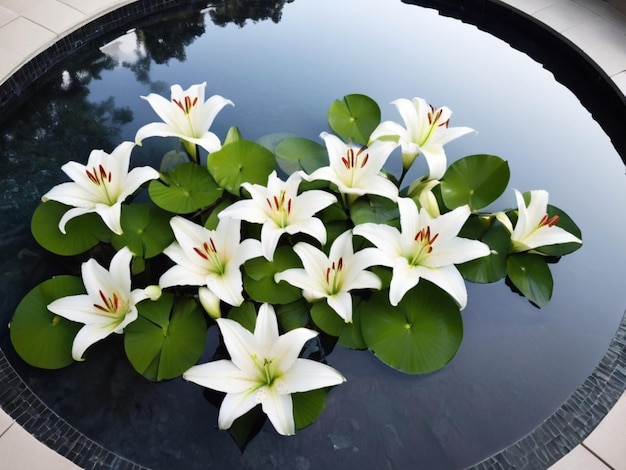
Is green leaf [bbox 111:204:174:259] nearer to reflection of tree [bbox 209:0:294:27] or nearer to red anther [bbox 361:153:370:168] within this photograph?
red anther [bbox 361:153:370:168]

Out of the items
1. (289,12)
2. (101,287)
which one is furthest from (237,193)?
(289,12)

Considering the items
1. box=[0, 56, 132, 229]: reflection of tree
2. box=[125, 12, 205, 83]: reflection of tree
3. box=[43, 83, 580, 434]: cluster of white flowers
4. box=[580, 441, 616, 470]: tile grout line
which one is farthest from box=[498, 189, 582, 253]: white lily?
box=[125, 12, 205, 83]: reflection of tree

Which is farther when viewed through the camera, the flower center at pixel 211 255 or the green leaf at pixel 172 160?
the green leaf at pixel 172 160

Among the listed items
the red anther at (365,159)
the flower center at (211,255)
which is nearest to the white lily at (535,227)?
the red anther at (365,159)

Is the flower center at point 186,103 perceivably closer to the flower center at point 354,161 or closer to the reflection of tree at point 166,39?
the flower center at point 354,161

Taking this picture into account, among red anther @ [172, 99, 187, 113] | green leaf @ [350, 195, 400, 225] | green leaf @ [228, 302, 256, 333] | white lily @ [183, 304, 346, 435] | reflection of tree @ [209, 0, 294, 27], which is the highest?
reflection of tree @ [209, 0, 294, 27]

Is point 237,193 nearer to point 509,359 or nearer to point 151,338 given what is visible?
point 151,338
